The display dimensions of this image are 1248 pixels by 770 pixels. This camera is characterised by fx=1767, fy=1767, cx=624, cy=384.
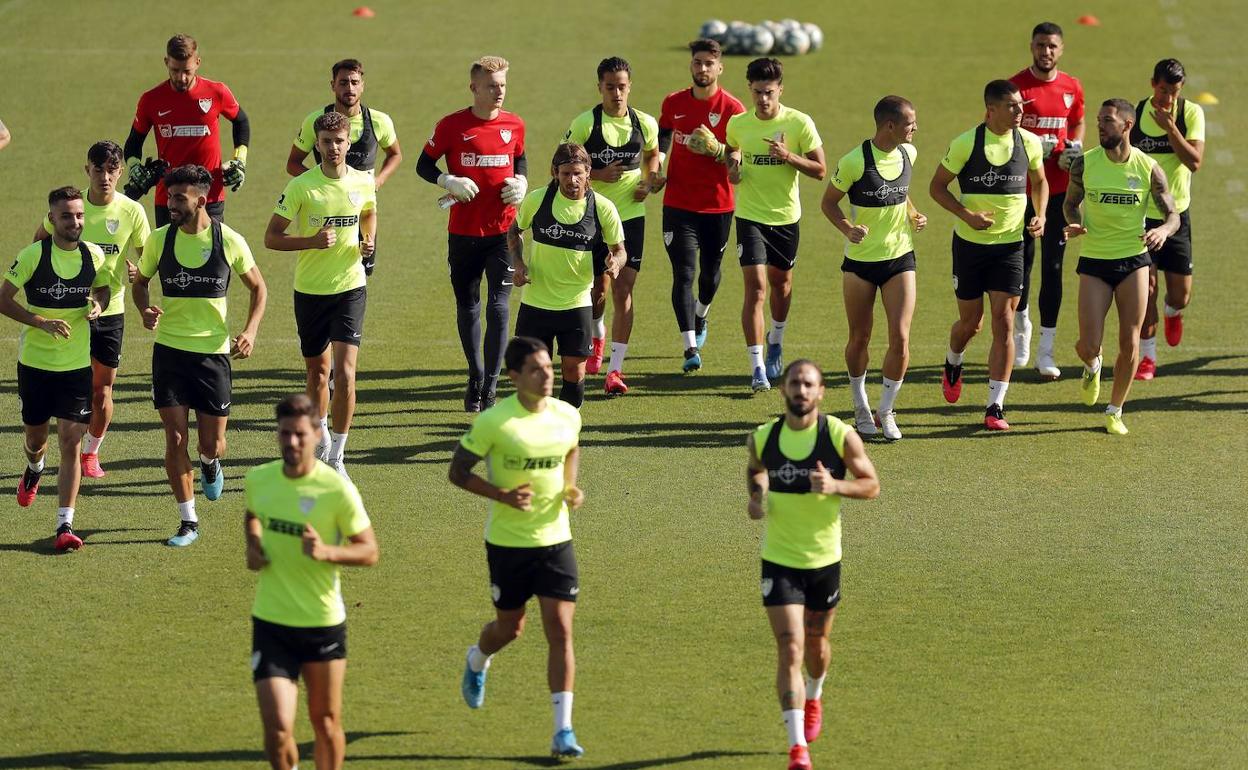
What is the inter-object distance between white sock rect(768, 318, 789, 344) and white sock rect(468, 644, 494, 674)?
22.7 feet

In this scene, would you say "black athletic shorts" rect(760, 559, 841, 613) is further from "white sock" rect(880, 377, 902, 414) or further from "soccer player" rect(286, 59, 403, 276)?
"soccer player" rect(286, 59, 403, 276)

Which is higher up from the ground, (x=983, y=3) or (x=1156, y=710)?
(x=983, y=3)

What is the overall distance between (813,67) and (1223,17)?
778cm

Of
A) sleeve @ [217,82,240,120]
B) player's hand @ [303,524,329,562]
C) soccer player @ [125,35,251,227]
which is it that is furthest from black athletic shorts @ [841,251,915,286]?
player's hand @ [303,524,329,562]

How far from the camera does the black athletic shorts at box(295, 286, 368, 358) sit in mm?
12898

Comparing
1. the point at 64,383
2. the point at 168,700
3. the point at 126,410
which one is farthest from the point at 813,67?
the point at 168,700

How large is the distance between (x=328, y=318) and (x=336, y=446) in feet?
3.11

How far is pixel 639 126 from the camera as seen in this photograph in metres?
15.2

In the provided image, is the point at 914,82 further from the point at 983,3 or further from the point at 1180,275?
the point at 1180,275

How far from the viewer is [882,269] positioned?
13812 mm

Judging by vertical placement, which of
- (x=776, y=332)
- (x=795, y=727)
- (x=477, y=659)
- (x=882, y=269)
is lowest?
A: (x=795, y=727)

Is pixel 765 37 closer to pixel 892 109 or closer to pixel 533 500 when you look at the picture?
pixel 892 109

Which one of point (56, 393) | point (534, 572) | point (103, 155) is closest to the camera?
point (534, 572)

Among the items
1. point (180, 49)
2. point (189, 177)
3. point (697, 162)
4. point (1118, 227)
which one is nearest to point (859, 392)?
point (1118, 227)
